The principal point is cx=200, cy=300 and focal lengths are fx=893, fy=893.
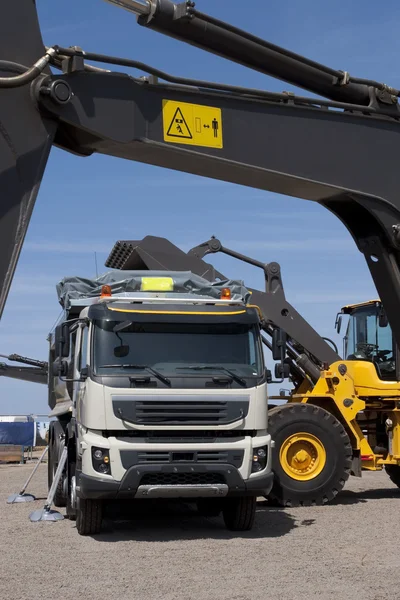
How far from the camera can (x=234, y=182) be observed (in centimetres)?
931

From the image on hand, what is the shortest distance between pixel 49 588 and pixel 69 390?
453 cm

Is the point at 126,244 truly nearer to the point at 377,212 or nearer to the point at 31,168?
the point at 377,212

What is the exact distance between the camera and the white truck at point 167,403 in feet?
32.5

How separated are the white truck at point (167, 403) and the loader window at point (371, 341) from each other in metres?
4.83

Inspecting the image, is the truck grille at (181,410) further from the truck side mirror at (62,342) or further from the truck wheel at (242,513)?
the truck wheel at (242,513)

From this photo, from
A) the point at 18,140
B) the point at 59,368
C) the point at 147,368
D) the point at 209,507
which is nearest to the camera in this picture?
the point at 18,140

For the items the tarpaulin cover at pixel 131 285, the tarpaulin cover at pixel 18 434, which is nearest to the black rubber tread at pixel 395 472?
the tarpaulin cover at pixel 131 285

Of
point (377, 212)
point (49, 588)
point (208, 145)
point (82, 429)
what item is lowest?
point (49, 588)

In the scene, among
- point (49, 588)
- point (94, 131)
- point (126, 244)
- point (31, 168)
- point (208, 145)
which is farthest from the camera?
point (126, 244)

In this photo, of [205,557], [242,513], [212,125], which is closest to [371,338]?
[242,513]

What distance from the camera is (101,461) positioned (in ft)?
32.4

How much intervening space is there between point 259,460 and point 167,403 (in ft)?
4.18

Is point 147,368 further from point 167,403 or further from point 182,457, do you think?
point 182,457

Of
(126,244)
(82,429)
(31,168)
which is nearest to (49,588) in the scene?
(82,429)
